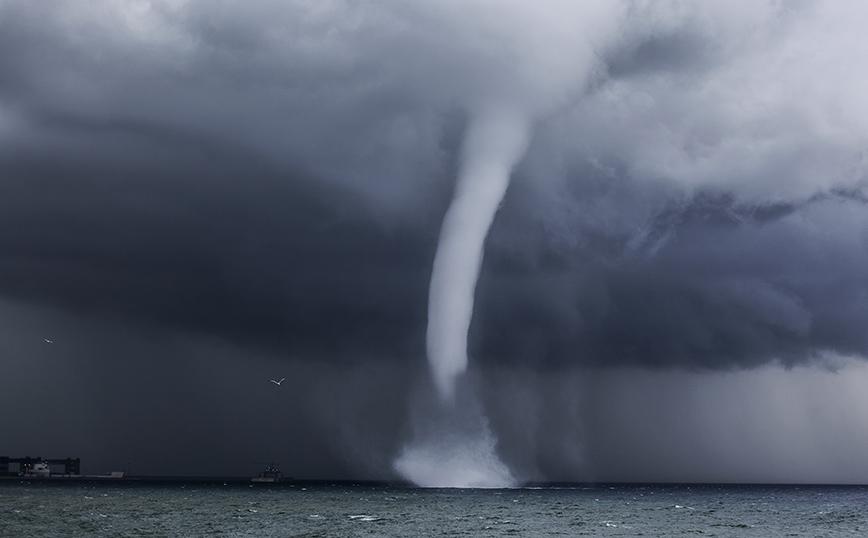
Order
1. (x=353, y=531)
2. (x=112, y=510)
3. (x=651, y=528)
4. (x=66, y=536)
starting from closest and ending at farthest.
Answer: (x=66, y=536) → (x=353, y=531) → (x=651, y=528) → (x=112, y=510)

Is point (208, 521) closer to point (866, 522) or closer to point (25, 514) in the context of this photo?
point (25, 514)

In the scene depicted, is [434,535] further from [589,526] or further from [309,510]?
[309,510]

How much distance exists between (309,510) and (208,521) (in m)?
33.1

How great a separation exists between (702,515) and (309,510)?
63948 mm

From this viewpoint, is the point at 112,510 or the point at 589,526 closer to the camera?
the point at 589,526

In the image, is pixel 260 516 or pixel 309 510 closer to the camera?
pixel 260 516

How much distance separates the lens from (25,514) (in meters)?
128

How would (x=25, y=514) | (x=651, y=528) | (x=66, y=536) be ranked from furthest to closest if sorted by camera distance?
(x=25, y=514) < (x=651, y=528) < (x=66, y=536)

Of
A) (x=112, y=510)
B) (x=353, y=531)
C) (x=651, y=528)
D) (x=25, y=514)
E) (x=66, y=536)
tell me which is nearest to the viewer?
(x=66, y=536)

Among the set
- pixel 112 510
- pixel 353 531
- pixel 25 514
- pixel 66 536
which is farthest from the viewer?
pixel 112 510

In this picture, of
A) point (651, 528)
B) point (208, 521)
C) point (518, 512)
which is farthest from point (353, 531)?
point (518, 512)

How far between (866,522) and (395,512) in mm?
69145

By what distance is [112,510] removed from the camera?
14200 cm

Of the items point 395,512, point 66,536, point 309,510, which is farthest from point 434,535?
point 309,510
